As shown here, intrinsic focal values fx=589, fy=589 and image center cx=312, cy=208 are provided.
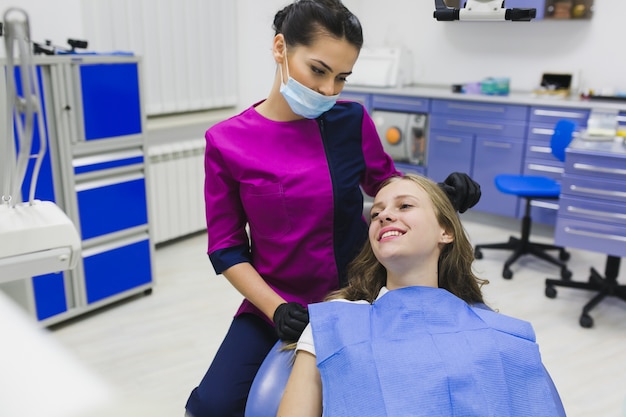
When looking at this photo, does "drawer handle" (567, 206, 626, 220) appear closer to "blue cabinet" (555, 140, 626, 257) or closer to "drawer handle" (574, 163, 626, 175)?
"blue cabinet" (555, 140, 626, 257)

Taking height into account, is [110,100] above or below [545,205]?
above

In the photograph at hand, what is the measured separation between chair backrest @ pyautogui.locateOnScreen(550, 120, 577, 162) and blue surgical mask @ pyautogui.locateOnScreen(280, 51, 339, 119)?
2307 millimetres

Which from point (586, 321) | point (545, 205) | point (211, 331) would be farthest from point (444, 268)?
point (545, 205)

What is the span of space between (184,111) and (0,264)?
330 centimetres

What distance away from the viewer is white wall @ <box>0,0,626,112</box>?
4.09 meters

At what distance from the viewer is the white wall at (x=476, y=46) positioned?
4.09m

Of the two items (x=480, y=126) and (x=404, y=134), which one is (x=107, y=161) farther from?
(x=480, y=126)

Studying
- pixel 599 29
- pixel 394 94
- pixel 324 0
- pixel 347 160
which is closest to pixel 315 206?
pixel 347 160

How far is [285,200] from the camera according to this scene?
4.88 feet

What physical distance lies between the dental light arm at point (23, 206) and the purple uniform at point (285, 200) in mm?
777

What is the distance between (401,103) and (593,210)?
2119 millimetres

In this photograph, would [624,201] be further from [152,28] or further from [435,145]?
[152,28]

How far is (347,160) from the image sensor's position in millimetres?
1592

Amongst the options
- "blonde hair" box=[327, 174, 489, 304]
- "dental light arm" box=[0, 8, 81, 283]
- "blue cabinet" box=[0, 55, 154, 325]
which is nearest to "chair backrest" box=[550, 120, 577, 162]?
"blonde hair" box=[327, 174, 489, 304]
